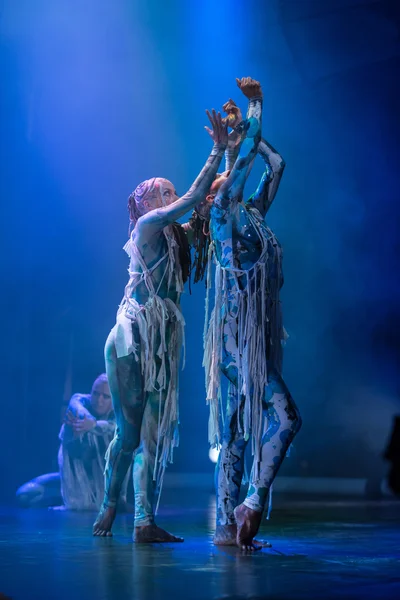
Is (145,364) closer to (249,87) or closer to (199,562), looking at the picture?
(199,562)

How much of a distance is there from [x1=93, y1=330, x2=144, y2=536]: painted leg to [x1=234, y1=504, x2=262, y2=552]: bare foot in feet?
2.08

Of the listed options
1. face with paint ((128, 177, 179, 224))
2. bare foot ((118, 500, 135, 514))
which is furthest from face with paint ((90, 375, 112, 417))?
face with paint ((128, 177, 179, 224))

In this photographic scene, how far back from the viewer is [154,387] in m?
3.40

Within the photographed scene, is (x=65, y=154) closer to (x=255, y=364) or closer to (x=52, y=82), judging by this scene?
(x=52, y=82)

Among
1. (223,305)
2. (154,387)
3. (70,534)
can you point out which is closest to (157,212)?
(223,305)

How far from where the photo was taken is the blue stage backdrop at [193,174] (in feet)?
20.0

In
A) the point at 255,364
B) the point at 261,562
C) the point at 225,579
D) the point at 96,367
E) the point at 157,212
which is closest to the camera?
the point at 225,579

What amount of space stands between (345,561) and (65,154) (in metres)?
4.44

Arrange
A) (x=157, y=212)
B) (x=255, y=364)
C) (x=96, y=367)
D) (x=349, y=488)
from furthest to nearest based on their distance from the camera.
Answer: (x=96, y=367) < (x=349, y=488) < (x=157, y=212) < (x=255, y=364)

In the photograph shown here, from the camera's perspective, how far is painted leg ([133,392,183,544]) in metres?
3.21

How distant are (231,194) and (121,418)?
1.00 metres

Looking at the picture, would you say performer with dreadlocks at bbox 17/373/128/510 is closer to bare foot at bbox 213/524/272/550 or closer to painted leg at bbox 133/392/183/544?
painted leg at bbox 133/392/183/544

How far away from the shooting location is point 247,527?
2.89 metres

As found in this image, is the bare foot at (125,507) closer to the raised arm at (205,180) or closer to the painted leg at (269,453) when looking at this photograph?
the painted leg at (269,453)
